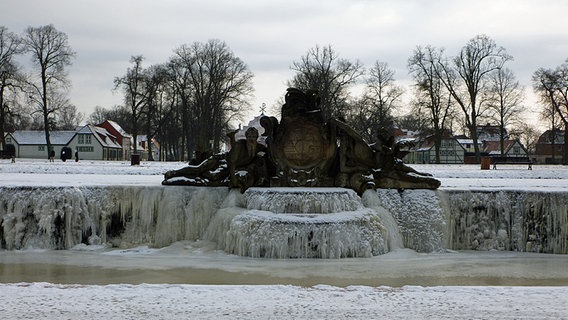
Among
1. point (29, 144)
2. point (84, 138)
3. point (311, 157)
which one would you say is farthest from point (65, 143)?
point (311, 157)

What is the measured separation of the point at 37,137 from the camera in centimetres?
8744

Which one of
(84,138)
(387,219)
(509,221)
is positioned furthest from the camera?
(84,138)

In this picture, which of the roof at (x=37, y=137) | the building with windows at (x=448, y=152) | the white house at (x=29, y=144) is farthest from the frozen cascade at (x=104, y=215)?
the building with windows at (x=448, y=152)

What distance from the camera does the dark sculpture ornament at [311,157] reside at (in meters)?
17.2

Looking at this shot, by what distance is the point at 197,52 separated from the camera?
63.9m

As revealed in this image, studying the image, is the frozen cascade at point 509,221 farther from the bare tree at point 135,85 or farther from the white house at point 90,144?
the white house at point 90,144

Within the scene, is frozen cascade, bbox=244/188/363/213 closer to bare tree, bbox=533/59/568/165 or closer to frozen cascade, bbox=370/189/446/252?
frozen cascade, bbox=370/189/446/252

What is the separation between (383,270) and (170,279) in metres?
4.20

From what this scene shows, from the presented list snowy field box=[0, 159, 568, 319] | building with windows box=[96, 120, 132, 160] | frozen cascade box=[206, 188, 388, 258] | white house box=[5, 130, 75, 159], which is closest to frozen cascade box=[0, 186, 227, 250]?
snowy field box=[0, 159, 568, 319]

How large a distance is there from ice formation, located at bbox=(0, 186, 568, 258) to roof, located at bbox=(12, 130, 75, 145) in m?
75.6

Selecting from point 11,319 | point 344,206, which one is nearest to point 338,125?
point 344,206

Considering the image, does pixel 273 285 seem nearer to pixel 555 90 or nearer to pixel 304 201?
pixel 304 201

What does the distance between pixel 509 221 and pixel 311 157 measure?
558 cm

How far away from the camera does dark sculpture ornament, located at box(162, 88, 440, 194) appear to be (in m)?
17.2
